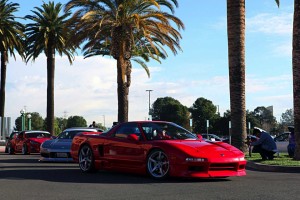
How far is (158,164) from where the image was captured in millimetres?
10641

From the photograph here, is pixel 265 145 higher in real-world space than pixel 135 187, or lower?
higher

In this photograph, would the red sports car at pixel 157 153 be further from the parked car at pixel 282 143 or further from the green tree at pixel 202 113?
the green tree at pixel 202 113

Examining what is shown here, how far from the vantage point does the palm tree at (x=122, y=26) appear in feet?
88.3

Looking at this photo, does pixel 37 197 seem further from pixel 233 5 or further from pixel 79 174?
pixel 233 5

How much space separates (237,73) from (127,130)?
29.9ft

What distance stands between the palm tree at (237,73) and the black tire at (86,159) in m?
8.74

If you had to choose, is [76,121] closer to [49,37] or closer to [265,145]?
[49,37]

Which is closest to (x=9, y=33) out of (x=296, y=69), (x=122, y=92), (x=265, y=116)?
(x=122, y=92)

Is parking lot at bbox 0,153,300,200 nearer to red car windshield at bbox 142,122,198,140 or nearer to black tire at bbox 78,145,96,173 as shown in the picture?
black tire at bbox 78,145,96,173

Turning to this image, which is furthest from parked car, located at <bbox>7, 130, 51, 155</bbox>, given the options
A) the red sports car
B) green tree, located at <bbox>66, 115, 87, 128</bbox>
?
green tree, located at <bbox>66, 115, 87, 128</bbox>

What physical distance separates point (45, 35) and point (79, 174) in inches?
1097

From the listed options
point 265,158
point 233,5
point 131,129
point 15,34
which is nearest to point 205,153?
point 131,129

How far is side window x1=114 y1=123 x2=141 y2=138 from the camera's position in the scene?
11664 mm

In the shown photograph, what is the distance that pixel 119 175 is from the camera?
11805 millimetres
